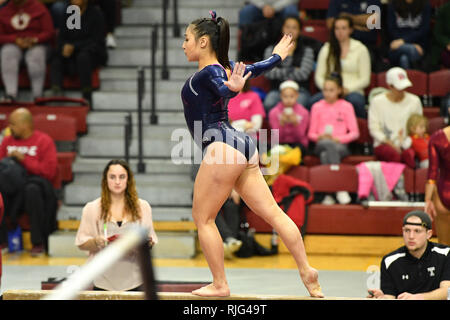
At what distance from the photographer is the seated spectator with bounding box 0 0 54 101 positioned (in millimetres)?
9141

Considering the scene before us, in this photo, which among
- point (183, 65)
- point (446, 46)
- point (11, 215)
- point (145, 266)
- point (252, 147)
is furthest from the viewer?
point (183, 65)

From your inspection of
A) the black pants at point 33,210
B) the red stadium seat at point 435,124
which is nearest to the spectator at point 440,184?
the red stadium seat at point 435,124

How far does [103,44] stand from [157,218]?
241cm

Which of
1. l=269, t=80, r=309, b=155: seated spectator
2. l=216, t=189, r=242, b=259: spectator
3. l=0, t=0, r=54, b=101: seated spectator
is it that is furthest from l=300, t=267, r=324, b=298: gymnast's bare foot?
l=0, t=0, r=54, b=101: seated spectator

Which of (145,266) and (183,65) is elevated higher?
(183,65)

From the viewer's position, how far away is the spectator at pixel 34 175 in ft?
25.1

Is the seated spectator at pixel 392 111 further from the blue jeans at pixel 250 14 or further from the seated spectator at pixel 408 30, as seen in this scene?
the blue jeans at pixel 250 14

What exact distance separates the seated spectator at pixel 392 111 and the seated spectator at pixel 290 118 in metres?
0.72

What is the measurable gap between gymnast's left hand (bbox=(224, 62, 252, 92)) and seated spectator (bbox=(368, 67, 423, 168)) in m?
4.78

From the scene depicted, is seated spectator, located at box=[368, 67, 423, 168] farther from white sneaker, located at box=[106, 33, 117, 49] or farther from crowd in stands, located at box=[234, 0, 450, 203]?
white sneaker, located at box=[106, 33, 117, 49]

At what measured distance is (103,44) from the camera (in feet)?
30.3
